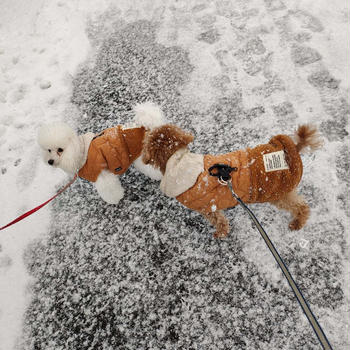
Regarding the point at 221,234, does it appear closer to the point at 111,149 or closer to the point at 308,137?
the point at 308,137

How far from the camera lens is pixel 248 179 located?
1.87 m

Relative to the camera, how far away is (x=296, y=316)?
81.0 inches

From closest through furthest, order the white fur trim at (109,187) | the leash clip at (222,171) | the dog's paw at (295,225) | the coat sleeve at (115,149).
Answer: the leash clip at (222,171) < the dog's paw at (295,225) < the coat sleeve at (115,149) < the white fur trim at (109,187)

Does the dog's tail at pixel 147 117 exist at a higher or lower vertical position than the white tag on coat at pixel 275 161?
higher

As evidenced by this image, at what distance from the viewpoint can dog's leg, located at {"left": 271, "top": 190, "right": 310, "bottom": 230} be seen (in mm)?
2168

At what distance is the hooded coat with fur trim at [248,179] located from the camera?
1.82 metres

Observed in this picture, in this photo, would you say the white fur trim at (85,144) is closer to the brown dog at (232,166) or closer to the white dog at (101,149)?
the white dog at (101,149)

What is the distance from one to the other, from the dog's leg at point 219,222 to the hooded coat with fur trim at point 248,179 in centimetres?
28

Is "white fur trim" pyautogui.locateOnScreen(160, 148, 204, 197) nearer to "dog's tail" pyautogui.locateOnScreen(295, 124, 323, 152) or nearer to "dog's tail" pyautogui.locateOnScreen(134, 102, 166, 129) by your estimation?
"dog's tail" pyautogui.locateOnScreen(134, 102, 166, 129)

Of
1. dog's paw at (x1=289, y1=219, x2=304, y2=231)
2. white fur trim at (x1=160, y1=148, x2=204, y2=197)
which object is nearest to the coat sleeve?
white fur trim at (x1=160, y1=148, x2=204, y2=197)

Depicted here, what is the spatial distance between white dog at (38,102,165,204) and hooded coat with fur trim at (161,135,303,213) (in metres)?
0.69

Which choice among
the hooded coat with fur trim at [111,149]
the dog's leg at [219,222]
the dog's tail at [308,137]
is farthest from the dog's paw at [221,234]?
the hooded coat with fur trim at [111,149]

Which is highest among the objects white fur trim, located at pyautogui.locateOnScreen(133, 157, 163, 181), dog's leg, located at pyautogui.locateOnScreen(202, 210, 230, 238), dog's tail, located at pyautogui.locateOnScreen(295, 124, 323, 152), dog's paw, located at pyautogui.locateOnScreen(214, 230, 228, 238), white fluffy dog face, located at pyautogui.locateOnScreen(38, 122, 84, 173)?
white fluffy dog face, located at pyautogui.locateOnScreen(38, 122, 84, 173)

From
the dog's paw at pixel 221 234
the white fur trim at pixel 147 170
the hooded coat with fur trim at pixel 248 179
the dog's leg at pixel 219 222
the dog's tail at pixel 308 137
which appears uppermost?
the dog's tail at pixel 308 137
